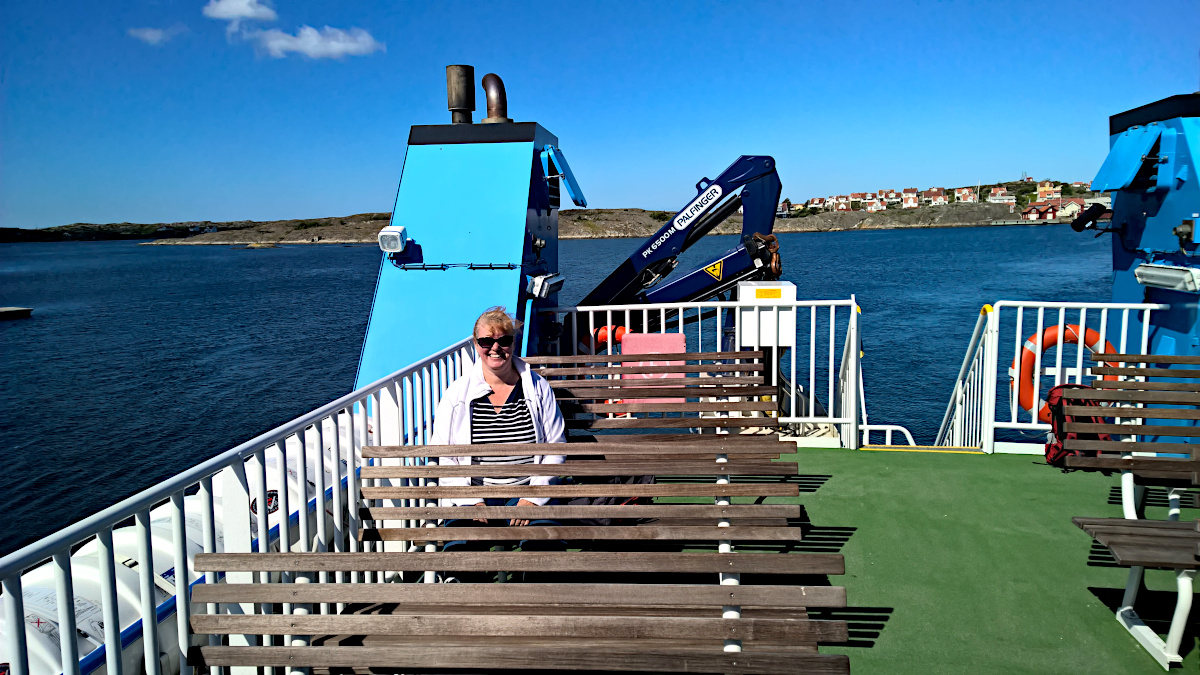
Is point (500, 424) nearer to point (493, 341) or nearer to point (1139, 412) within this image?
point (493, 341)

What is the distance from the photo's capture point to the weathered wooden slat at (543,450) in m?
3.08

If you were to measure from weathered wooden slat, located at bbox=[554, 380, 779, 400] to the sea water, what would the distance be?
1319 centimetres

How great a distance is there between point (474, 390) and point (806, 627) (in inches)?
82.0

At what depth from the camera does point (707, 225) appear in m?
10.3

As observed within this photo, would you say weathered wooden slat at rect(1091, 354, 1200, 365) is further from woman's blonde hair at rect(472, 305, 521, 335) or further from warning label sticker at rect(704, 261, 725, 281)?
warning label sticker at rect(704, 261, 725, 281)

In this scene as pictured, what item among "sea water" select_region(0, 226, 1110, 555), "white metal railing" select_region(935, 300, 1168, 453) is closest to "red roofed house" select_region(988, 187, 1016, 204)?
"sea water" select_region(0, 226, 1110, 555)

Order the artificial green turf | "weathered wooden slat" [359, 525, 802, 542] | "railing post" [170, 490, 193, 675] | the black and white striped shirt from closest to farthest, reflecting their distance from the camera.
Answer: "railing post" [170, 490, 193, 675] → "weathered wooden slat" [359, 525, 802, 542] → the artificial green turf → the black and white striped shirt

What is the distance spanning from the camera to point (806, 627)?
1.97 m

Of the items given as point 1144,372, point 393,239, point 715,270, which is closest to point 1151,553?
point 1144,372

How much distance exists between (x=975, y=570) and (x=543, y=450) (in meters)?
2.59

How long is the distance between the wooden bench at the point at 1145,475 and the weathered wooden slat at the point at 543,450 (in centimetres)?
161

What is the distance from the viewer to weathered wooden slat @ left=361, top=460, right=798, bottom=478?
117 inches

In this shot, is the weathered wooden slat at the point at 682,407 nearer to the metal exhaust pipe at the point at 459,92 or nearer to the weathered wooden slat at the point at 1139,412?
the weathered wooden slat at the point at 1139,412

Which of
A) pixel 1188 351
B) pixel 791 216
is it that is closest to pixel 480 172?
pixel 1188 351
